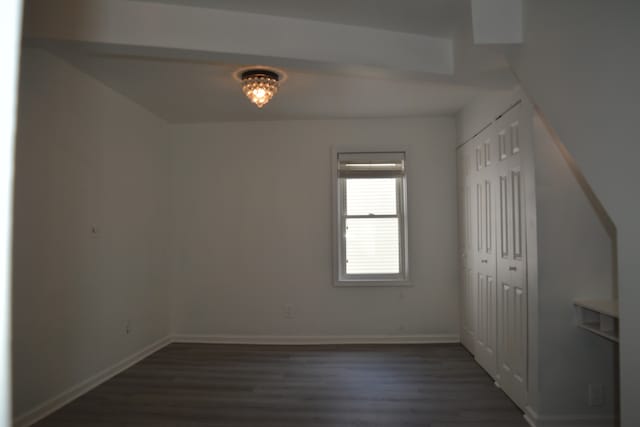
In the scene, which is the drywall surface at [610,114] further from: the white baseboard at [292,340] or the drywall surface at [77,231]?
the drywall surface at [77,231]

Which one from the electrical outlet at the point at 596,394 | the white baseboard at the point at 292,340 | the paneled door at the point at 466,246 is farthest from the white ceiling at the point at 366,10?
the white baseboard at the point at 292,340

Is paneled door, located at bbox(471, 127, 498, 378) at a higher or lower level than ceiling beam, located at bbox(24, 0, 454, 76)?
lower

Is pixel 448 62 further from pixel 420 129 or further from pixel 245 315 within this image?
pixel 245 315

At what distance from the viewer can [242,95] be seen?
385 cm

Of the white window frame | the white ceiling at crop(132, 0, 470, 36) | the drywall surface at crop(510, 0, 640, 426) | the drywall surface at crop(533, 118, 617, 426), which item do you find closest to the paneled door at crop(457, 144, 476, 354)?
the white window frame

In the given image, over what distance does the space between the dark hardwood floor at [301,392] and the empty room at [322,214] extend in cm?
3

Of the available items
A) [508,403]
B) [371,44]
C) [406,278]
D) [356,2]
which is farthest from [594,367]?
[356,2]

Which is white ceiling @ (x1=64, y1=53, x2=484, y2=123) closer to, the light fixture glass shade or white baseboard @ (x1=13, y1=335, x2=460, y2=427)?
the light fixture glass shade

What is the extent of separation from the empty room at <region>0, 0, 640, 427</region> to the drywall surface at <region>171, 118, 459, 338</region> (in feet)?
0.09

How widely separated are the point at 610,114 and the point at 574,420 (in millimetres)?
1975

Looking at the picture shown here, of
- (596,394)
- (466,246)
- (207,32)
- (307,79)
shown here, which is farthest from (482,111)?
(207,32)

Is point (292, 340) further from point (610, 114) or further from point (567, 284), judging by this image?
point (610, 114)

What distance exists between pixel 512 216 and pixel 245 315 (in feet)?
10.2

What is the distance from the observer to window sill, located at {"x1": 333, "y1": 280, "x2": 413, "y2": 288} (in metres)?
4.59
